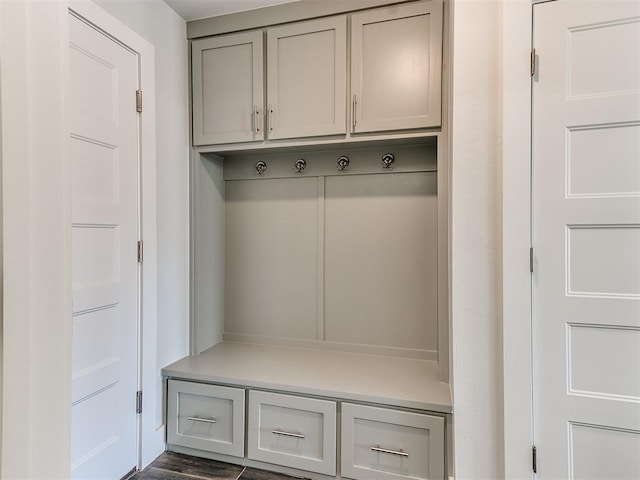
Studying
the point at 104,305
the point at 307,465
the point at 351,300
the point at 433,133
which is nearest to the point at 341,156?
the point at 433,133

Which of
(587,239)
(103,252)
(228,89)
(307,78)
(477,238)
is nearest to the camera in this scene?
(587,239)

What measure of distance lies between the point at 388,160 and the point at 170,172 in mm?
1311

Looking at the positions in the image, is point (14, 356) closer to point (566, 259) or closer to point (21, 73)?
point (21, 73)

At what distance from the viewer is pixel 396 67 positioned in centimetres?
188

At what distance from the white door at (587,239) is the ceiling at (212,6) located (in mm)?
1475

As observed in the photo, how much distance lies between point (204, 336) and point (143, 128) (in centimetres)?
133

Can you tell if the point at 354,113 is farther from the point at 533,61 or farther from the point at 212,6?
the point at 212,6

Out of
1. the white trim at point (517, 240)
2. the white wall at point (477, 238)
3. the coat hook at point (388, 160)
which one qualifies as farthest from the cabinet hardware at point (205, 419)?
the coat hook at point (388, 160)

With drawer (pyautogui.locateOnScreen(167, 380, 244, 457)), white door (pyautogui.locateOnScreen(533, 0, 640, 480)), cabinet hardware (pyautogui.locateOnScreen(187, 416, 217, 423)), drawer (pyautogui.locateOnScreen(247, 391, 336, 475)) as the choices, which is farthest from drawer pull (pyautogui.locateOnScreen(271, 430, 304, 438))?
white door (pyautogui.locateOnScreen(533, 0, 640, 480))

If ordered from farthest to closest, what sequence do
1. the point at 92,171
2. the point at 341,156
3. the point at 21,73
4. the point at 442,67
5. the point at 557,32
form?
the point at 341,156, the point at 442,67, the point at 92,171, the point at 557,32, the point at 21,73

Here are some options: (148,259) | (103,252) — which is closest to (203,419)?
(148,259)

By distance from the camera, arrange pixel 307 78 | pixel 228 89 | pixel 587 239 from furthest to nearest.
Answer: pixel 228 89 → pixel 307 78 → pixel 587 239

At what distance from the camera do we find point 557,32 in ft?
4.46

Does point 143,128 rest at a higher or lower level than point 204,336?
higher
